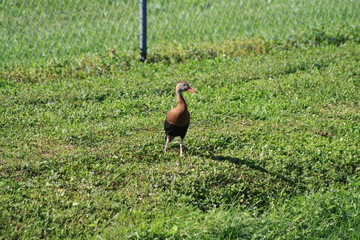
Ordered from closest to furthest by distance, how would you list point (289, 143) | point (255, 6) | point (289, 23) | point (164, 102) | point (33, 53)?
point (289, 143) → point (164, 102) → point (33, 53) → point (289, 23) → point (255, 6)

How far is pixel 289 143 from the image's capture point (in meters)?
5.93

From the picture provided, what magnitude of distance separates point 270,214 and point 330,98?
3151 millimetres

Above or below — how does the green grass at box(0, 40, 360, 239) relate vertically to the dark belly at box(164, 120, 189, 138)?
below

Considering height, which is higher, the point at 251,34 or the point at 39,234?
the point at 251,34

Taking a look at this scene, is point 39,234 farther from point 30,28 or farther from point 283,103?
point 30,28

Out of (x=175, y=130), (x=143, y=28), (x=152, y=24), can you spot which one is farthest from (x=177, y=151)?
(x=152, y=24)

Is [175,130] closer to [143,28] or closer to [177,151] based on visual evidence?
[177,151]

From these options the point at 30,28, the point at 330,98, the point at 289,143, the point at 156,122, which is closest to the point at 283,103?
the point at 330,98

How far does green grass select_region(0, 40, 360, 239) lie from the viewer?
4.43 meters

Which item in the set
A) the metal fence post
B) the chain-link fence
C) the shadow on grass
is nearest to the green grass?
the shadow on grass

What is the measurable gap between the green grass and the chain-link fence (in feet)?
2.58

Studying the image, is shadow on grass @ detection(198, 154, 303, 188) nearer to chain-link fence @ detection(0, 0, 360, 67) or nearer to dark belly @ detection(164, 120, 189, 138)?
dark belly @ detection(164, 120, 189, 138)

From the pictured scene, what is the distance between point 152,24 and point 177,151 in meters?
5.24

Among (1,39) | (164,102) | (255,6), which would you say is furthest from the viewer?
(255,6)
